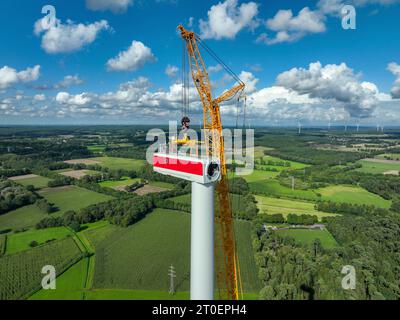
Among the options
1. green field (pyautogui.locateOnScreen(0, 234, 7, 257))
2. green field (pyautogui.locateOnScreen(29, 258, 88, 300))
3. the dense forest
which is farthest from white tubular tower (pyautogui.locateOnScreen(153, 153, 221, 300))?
green field (pyautogui.locateOnScreen(0, 234, 7, 257))

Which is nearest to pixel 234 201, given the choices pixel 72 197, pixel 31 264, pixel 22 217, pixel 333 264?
pixel 333 264

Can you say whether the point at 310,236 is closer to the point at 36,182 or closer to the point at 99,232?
the point at 99,232

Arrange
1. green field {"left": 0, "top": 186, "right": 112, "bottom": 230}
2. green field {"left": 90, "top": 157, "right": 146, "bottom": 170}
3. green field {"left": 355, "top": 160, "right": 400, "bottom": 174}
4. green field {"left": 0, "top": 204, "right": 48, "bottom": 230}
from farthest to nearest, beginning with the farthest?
green field {"left": 355, "top": 160, "right": 400, "bottom": 174}
green field {"left": 90, "top": 157, "right": 146, "bottom": 170}
green field {"left": 0, "top": 186, "right": 112, "bottom": 230}
green field {"left": 0, "top": 204, "right": 48, "bottom": 230}

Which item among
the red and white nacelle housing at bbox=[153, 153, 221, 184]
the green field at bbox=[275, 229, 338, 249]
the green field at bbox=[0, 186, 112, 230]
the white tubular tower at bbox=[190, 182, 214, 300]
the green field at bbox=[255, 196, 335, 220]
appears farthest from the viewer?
the green field at bbox=[255, 196, 335, 220]

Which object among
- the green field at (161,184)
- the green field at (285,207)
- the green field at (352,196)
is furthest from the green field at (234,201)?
the green field at (352,196)

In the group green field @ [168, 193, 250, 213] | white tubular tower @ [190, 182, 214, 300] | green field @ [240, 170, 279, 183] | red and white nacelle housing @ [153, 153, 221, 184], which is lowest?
green field @ [168, 193, 250, 213]

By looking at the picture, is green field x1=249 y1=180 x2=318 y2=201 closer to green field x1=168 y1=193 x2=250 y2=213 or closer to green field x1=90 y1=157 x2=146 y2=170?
green field x1=168 y1=193 x2=250 y2=213
